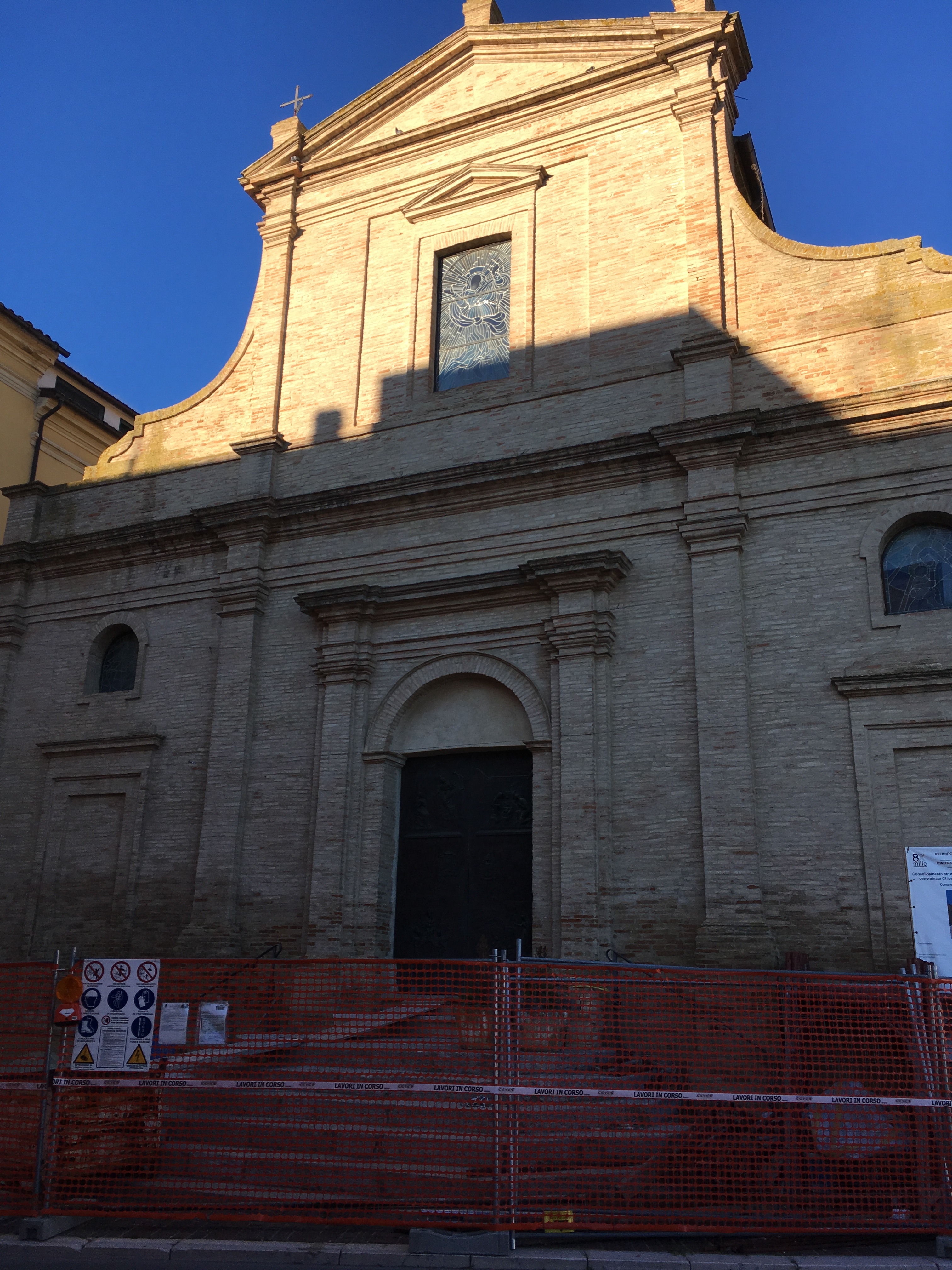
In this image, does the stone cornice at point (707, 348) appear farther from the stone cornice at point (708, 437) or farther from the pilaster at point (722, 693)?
the pilaster at point (722, 693)

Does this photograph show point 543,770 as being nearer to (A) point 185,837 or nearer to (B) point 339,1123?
(A) point 185,837

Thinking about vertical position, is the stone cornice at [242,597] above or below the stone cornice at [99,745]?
above

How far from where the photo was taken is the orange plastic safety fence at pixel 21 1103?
20.7 feet

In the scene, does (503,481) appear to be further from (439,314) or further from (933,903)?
(933,903)

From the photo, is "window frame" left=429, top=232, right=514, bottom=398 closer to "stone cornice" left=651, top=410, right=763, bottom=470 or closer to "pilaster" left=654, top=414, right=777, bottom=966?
"stone cornice" left=651, top=410, right=763, bottom=470

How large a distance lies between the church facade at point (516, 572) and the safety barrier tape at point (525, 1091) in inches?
170

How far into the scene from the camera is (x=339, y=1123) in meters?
6.31

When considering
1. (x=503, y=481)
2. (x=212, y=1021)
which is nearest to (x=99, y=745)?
(x=503, y=481)

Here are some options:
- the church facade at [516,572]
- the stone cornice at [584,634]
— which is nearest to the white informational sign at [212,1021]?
the church facade at [516,572]

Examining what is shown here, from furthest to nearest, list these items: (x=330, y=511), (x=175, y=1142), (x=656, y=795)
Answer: (x=330, y=511) → (x=656, y=795) → (x=175, y=1142)

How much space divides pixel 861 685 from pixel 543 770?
357cm

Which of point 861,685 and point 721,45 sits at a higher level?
point 721,45

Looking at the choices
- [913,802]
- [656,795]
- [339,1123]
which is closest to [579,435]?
[656,795]

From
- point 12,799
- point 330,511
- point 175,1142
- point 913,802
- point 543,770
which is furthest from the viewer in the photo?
Answer: point 12,799
